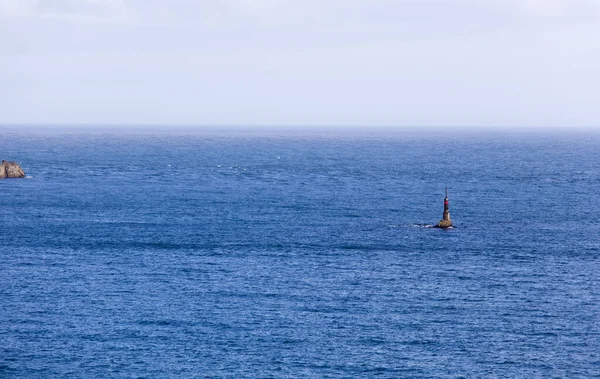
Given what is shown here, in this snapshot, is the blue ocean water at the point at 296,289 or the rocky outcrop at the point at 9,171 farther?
the rocky outcrop at the point at 9,171

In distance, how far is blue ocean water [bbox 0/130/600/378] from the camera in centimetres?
6638

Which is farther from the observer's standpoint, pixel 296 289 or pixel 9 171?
pixel 9 171

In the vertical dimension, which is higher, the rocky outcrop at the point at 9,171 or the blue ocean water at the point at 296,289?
the rocky outcrop at the point at 9,171

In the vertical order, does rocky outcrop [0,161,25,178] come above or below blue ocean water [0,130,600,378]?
Result: above

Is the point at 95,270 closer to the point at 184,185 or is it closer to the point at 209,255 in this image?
the point at 209,255

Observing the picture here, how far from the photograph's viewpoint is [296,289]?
85750 millimetres

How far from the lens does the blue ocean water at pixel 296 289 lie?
66.4 meters

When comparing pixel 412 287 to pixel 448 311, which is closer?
pixel 448 311

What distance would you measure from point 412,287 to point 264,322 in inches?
719

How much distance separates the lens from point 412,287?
86.5m

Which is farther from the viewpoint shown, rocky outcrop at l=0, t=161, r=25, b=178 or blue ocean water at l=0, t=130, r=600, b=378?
rocky outcrop at l=0, t=161, r=25, b=178

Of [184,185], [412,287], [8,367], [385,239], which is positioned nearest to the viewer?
[8,367]

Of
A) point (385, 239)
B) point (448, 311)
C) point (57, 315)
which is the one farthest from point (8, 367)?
point (385, 239)

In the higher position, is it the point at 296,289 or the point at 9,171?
the point at 9,171
